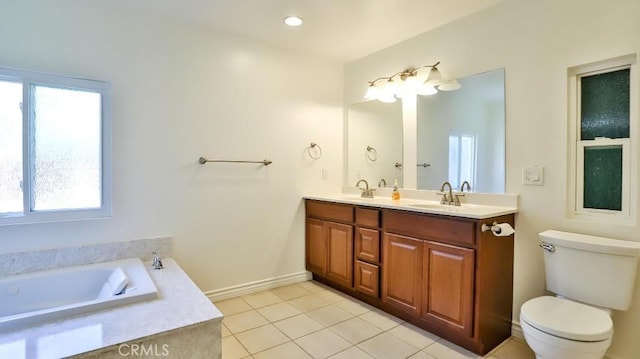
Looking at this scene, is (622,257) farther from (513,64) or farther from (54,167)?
(54,167)

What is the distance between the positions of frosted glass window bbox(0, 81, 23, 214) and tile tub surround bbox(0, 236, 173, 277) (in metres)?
0.32

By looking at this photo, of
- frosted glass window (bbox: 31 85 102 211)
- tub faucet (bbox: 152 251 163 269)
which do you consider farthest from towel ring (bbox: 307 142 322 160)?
frosted glass window (bbox: 31 85 102 211)

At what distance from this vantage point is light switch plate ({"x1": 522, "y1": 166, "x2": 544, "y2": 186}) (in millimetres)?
2193

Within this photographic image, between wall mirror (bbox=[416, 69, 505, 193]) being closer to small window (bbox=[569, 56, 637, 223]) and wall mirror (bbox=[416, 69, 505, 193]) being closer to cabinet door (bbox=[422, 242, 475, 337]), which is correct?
small window (bbox=[569, 56, 637, 223])

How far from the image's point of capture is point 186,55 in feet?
8.91

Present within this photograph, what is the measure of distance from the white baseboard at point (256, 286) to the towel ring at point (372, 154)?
4.48 feet

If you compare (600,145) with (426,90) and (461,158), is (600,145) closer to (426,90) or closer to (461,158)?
(461,158)

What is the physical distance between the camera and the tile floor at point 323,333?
6.84ft

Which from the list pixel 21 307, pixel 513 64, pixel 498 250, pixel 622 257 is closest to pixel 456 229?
pixel 498 250

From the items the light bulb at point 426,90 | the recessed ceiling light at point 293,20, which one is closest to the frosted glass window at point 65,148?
the recessed ceiling light at point 293,20

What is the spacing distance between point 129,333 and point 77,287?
1.06 meters

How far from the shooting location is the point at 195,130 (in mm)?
2766

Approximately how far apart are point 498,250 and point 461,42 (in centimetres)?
161

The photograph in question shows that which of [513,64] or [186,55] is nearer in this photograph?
[513,64]
